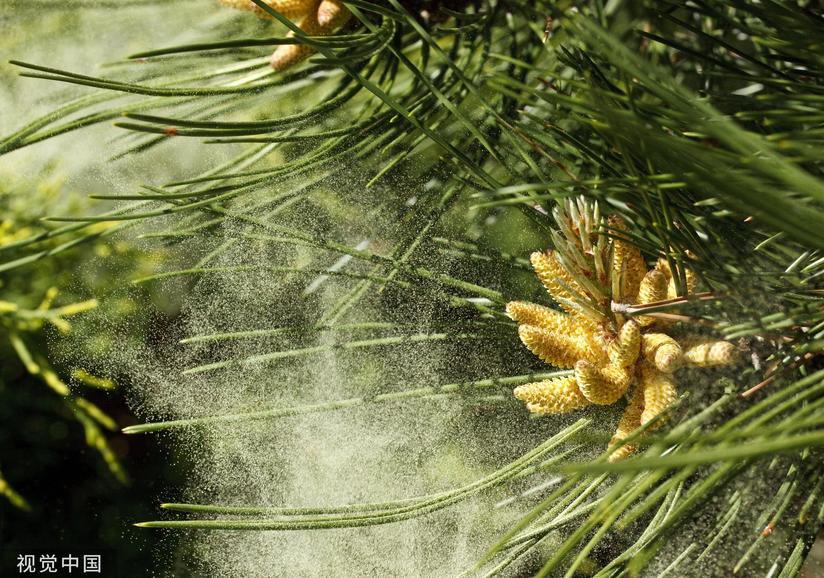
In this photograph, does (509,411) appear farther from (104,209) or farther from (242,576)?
(104,209)

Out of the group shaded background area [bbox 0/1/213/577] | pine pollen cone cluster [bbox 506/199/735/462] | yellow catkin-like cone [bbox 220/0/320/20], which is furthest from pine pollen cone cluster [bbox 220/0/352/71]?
shaded background area [bbox 0/1/213/577]

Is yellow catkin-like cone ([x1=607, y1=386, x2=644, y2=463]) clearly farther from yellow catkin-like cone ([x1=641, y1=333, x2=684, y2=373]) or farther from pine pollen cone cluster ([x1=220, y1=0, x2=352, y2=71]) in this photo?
pine pollen cone cluster ([x1=220, y1=0, x2=352, y2=71])

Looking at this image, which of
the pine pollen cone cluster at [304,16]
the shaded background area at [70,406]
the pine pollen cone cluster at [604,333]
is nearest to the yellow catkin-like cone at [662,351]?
the pine pollen cone cluster at [604,333]

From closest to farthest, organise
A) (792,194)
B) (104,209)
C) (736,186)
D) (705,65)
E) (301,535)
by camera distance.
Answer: (736,186) < (792,194) < (705,65) < (301,535) < (104,209)

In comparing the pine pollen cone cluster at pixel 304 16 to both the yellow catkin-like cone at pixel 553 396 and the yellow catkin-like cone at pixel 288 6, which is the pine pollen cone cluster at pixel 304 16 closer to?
the yellow catkin-like cone at pixel 288 6

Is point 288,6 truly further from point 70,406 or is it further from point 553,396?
point 70,406

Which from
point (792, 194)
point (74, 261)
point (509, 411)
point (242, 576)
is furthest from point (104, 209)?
point (792, 194)

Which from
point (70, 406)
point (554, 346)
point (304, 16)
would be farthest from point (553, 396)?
point (70, 406)
